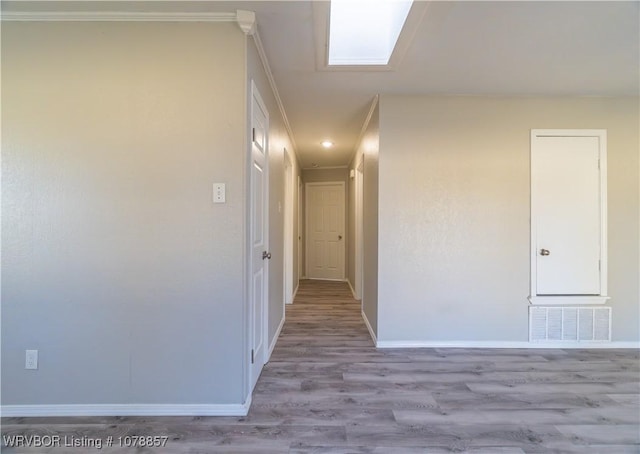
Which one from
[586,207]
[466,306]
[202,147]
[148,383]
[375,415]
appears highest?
[202,147]

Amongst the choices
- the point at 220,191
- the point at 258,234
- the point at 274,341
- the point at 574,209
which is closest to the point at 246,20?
the point at 220,191

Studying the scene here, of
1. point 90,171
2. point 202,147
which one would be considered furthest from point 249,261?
point 90,171

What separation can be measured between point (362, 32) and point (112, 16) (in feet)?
5.41

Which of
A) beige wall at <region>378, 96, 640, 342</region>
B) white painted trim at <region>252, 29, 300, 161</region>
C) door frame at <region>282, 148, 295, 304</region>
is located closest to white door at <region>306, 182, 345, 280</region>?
door frame at <region>282, 148, 295, 304</region>

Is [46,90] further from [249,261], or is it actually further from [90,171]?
[249,261]

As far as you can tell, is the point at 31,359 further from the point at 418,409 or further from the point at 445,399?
the point at 445,399

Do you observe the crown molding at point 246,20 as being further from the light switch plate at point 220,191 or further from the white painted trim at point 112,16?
the light switch plate at point 220,191

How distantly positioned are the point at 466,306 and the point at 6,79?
3.84 meters

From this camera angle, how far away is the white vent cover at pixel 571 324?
112 inches

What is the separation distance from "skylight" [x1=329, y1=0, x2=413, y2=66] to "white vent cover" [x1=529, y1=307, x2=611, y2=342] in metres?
2.77

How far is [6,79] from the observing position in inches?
70.5

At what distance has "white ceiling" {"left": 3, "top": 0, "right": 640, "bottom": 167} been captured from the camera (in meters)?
1.75

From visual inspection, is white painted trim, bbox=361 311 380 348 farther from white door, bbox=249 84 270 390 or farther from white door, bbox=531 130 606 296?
white door, bbox=531 130 606 296

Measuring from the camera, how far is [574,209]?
2865 millimetres
